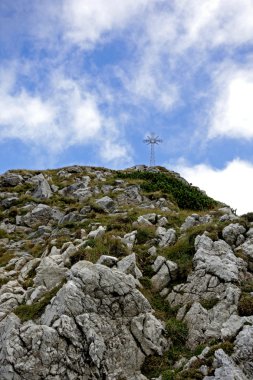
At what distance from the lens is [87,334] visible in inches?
600

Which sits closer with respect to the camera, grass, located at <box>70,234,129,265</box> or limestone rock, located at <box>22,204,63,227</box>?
grass, located at <box>70,234,129,265</box>

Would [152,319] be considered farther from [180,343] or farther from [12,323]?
[12,323]

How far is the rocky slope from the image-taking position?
14375 millimetres

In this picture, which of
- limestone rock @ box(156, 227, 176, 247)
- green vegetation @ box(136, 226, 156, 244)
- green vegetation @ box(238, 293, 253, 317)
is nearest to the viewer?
green vegetation @ box(238, 293, 253, 317)

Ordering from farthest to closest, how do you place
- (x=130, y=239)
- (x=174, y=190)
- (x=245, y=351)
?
(x=174, y=190) → (x=130, y=239) → (x=245, y=351)

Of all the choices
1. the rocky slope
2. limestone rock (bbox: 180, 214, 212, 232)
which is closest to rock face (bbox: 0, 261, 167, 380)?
the rocky slope

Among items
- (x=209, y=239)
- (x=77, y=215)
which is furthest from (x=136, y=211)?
(x=209, y=239)

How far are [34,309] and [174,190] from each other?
28.4 metres

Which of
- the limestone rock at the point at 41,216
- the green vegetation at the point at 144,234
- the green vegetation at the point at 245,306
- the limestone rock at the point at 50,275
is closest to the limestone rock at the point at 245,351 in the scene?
the green vegetation at the point at 245,306

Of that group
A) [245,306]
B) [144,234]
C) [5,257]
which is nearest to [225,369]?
[245,306]

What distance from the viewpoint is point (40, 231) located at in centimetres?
3272

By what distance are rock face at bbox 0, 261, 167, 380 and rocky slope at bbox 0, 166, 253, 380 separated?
0.04m

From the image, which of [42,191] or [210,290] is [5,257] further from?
[42,191]

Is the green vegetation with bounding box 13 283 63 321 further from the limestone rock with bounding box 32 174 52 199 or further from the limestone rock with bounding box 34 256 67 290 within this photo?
the limestone rock with bounding box 32 174 52 199
